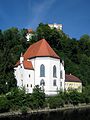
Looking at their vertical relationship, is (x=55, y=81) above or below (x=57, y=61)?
below

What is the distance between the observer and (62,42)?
104m

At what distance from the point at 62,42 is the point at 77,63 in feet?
30.4

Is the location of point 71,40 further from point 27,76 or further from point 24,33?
point 27,76

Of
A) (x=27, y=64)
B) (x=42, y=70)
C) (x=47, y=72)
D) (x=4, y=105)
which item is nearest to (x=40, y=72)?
(x=42, y=70)

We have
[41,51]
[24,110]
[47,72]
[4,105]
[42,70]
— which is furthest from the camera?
[41,51]

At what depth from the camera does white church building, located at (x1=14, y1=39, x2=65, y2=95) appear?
218ft

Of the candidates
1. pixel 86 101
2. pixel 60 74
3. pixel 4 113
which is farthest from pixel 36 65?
pixel 4 113

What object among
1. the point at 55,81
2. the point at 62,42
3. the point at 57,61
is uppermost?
the point at 62,42

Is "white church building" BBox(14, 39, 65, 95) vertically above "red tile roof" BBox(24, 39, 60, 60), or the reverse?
"red tile roof" BBox(24, 39, 60, 60)

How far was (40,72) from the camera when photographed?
6725 cm

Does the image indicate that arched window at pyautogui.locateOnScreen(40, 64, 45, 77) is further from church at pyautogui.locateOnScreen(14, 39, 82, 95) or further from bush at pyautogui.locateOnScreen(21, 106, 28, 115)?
bush at pyautogui.locateOnScreen(21, 106, 28, 115)

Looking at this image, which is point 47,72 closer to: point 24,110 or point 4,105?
point 24,110

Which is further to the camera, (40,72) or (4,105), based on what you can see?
(40,72)

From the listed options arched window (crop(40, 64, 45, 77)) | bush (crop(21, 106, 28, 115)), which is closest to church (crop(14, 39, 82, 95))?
arched window (crop(40, 64, 45, 77))
